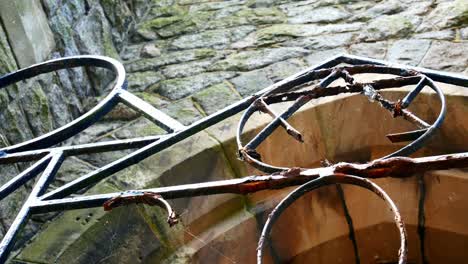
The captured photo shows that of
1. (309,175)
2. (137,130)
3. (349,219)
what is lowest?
(349,219)

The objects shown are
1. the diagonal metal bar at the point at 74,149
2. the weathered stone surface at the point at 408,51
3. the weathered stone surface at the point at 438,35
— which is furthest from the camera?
the weathered stone surface at the point at 438,35

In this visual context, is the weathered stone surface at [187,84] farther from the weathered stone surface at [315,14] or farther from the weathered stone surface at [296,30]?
the weathered stone surface at [315,14]

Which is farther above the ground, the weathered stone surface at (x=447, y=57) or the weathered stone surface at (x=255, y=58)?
the weathered stone surface at (x=447, y=57)

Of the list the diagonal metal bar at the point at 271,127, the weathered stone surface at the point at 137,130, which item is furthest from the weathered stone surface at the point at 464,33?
the weathered stone surface at the point at 137,130

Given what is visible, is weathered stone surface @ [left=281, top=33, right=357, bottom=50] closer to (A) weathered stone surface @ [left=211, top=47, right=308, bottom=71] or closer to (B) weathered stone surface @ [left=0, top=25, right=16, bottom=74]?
(A) weathered stone surface @ [left=211, top=47, right=308, bottom=71]

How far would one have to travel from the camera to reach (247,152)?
142cm

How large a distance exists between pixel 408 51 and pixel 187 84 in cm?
→ 92

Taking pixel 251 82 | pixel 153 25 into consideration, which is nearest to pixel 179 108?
pixel 251 82

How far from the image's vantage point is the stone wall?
196 cm

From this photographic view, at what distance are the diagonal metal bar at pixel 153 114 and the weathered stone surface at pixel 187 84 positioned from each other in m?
0.62

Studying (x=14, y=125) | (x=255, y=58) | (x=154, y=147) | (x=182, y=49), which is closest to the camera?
(x=154, y=147)

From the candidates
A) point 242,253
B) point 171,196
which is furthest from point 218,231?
point 171,196

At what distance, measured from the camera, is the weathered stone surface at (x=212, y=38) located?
2787mm

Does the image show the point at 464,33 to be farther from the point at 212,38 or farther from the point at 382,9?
the point at 212,38
